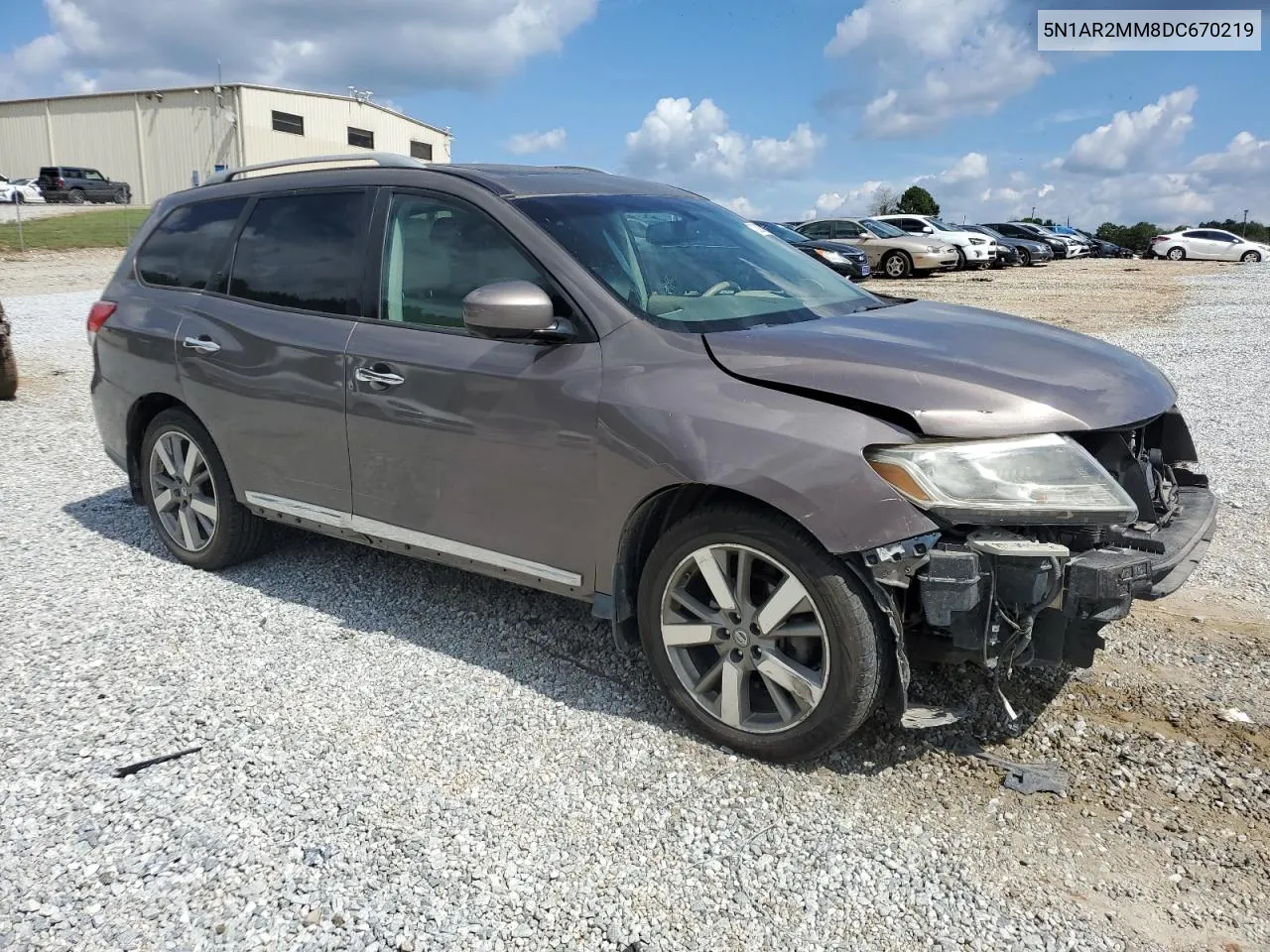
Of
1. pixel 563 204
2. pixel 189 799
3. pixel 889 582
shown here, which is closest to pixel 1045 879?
pixel 889 582

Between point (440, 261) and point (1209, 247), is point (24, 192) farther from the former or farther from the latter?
point (440, 261)

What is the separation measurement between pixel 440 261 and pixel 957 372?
206 cm

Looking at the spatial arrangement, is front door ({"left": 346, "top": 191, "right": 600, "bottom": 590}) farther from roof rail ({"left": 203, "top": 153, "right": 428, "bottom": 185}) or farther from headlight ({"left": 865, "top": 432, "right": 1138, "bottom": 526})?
headlight ({"left": 865, "top": 432, "right": 1138, "bottom": 526})

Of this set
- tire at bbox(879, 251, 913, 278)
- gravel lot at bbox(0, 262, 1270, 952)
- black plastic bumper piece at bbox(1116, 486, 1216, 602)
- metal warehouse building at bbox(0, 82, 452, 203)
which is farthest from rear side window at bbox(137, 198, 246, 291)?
metal warehouse building at bbox(0, 82, 452, 203)

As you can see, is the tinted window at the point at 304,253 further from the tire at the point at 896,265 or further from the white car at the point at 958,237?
the white car at the point at 958,237

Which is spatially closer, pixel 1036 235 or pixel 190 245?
pixel 190 245

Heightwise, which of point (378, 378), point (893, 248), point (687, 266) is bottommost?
point (378, 378)

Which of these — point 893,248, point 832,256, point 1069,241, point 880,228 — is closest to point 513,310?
point 832,256

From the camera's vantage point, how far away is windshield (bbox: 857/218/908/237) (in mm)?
25297

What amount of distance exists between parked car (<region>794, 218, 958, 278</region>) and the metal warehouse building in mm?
40565

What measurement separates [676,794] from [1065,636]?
1270 millimetres

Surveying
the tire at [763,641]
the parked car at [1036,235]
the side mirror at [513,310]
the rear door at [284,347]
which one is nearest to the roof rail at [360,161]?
the rear door at [284,347]

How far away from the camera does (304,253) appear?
4391 millimetres

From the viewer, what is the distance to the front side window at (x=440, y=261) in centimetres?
374
